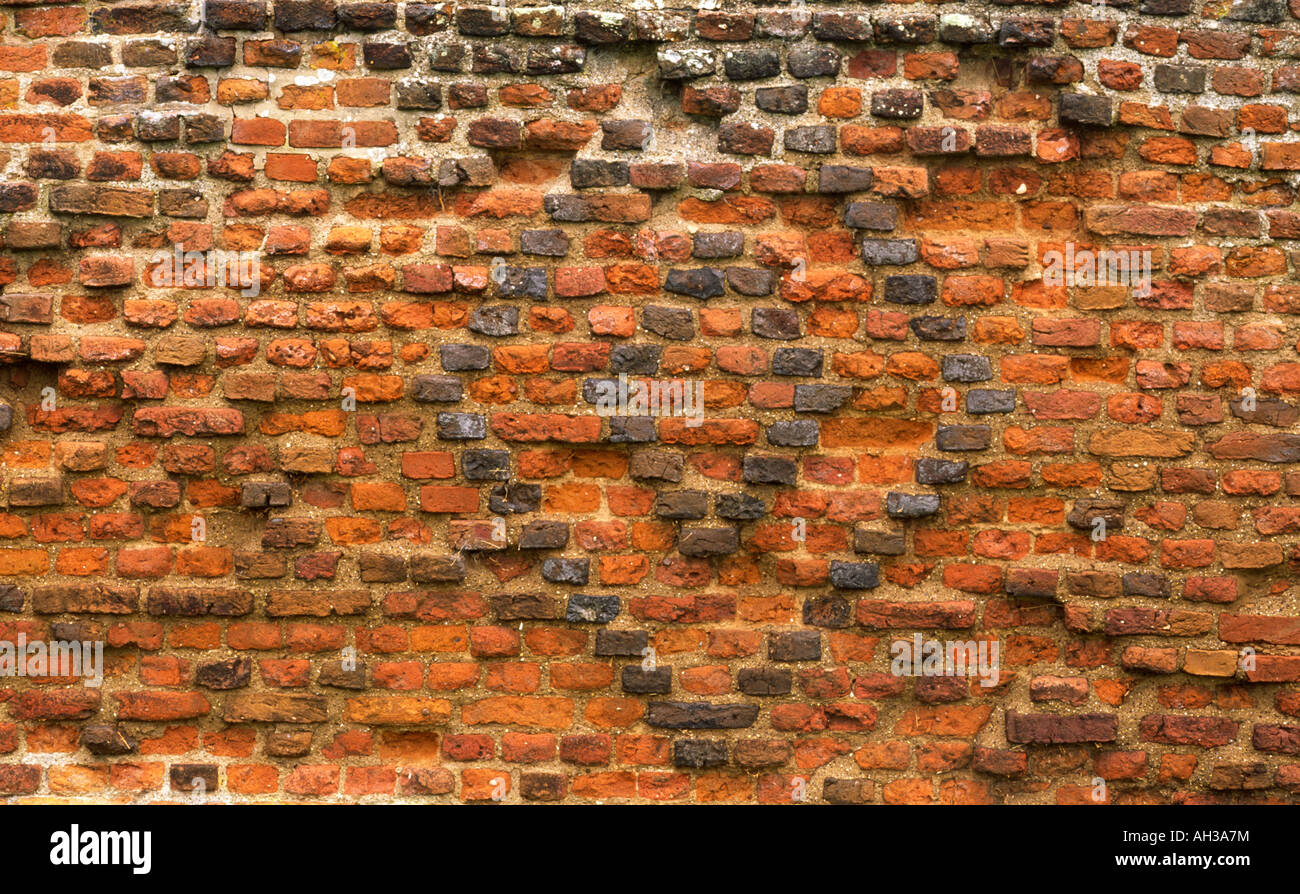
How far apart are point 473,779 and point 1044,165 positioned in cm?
221

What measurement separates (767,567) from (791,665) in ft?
0.86

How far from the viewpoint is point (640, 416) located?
2.59 metres

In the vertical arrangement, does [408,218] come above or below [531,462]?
above

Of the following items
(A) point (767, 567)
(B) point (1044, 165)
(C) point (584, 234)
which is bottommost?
(A) point (767, 567)

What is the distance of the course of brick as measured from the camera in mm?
2582

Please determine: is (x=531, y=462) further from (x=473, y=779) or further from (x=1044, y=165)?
(x=1044, y=165)

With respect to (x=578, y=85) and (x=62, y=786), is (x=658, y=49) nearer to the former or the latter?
(x=578, y=85)

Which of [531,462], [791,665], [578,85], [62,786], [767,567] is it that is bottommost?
[62,786]

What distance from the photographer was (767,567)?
264cm

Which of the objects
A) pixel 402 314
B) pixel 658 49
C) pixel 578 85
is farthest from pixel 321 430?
pixel 658 49

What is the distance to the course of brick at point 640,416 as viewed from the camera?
2.58 metres

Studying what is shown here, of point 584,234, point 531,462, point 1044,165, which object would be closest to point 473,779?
point 531,462

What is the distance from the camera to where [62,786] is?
8.57 feet

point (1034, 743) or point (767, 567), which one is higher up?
point (767, 567)
